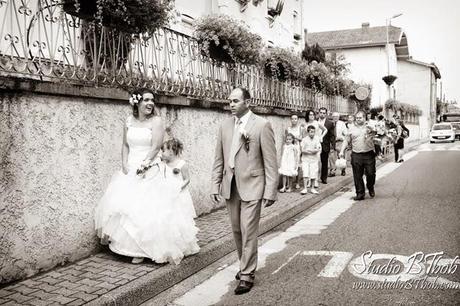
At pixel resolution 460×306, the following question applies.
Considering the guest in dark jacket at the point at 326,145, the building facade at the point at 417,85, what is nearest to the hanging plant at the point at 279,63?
the guest in dark jacket at the point at 326,145

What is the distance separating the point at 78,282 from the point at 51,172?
129 cm

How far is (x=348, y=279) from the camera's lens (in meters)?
4.98

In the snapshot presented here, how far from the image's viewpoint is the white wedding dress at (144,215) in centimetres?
511

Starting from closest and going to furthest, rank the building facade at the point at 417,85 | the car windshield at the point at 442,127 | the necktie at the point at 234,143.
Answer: the necktie at the point at 234,143
the car windshield at the point at 442,127
the building facade at the point at 417,85

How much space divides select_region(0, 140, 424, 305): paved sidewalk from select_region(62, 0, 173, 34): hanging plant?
10.8 feet

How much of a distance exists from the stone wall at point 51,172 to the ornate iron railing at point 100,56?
388 millimetres

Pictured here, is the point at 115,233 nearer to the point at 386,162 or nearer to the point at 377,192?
the point at 377,192

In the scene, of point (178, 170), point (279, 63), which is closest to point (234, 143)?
point (178, 170)

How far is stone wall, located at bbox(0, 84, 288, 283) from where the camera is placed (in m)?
4.62

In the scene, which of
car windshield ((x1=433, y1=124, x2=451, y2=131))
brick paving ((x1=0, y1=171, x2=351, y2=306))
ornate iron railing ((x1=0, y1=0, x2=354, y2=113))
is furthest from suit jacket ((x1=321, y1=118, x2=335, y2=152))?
car windshield ((x1=433, y1=124, x2=451, y2=131))

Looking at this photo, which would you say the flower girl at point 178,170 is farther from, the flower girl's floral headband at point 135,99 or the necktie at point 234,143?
the necktie at point 234,143

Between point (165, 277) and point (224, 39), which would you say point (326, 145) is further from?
point (165, 277)

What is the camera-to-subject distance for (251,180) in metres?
4.83

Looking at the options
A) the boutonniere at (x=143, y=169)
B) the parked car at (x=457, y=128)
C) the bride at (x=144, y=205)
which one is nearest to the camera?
the bride at (x=144, y=205)
